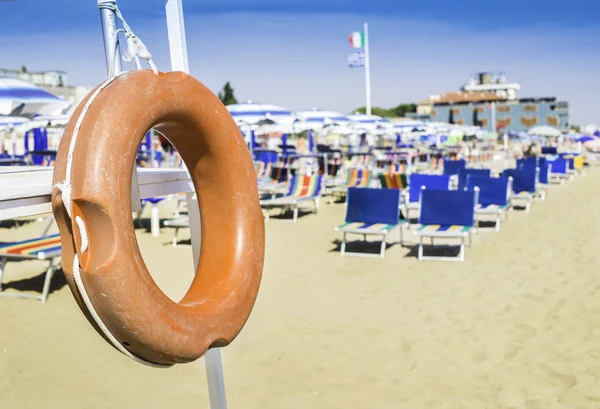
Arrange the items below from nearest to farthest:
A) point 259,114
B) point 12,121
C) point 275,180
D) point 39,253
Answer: point 39,253 → point 275,180 → point 259,114 → point 12,121

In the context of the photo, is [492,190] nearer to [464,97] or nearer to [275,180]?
[275,180]

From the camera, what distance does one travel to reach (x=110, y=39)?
2.41 meters

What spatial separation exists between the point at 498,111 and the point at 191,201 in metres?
61.8

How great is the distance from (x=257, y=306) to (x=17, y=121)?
11376 mm

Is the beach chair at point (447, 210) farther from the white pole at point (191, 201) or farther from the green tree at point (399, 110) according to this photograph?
the green tree at point (399, 110)

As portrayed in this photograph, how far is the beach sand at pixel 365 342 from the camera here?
3.62 m

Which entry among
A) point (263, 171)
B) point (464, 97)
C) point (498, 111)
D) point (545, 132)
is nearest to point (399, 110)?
point (464, 97)

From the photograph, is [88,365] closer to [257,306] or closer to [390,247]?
[257,306]

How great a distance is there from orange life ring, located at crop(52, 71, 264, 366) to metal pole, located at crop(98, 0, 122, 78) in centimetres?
30

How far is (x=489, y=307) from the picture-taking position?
5234mm

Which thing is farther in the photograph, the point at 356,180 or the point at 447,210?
the point at 356,180

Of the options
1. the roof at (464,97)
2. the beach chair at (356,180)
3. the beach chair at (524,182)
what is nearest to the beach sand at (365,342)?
the beach chair at (524,182)

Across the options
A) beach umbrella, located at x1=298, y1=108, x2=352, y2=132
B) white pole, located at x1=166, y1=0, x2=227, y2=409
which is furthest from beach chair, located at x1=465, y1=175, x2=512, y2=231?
white pole, located at x1=166, y1=0, x2=227, y2=409

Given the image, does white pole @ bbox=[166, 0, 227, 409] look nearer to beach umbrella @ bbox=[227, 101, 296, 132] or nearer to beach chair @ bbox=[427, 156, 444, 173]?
beach umbrella @ bbox=[227, 101, 296, 132]
